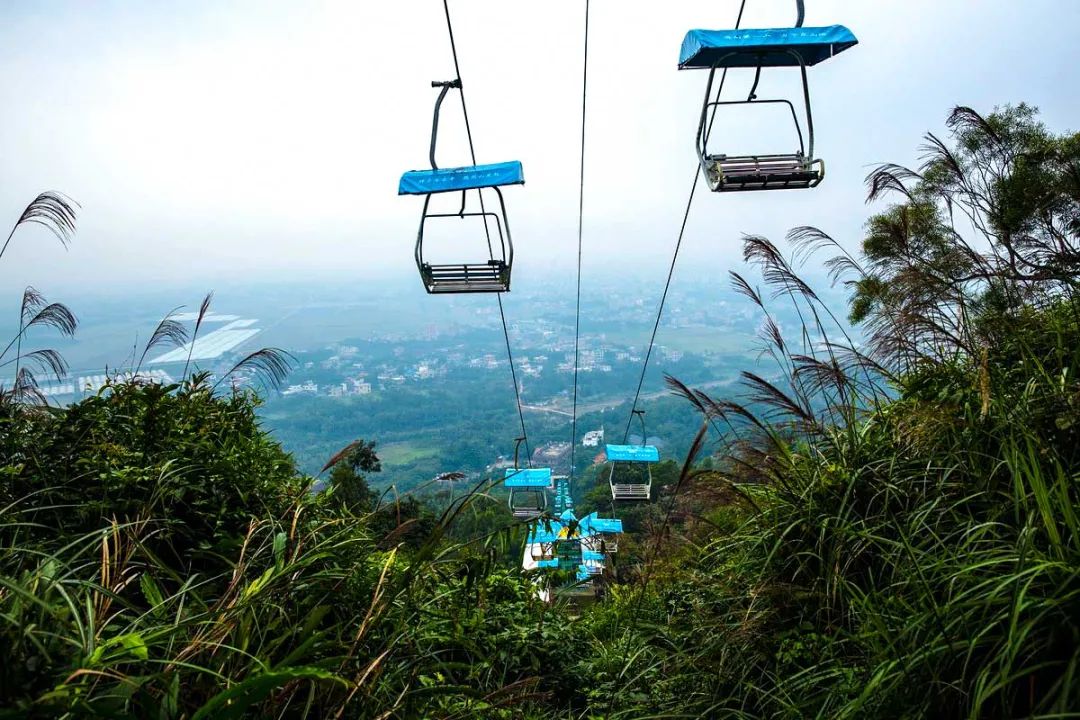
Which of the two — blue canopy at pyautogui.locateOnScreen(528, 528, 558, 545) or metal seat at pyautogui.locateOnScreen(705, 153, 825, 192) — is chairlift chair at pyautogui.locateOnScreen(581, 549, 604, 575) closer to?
blue canopy at pyautogui.locateOnScreen(528, 528, 558, 545)

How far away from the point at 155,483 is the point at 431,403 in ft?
104

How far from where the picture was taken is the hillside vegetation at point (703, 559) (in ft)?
4.55

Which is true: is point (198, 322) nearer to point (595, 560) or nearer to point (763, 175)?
point (595, 560)

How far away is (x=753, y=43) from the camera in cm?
298

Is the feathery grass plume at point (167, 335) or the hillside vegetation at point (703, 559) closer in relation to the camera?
the hillside vegetation at point (703, 559)

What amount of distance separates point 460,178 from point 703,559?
2531 mm

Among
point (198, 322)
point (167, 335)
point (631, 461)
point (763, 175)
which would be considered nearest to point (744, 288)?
point (763, 175)

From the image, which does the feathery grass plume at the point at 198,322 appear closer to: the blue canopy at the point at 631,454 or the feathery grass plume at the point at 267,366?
the feathery grass plume at the point at 267,366

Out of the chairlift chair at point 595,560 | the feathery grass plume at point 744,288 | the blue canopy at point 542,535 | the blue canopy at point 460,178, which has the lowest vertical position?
the chairlift chair at point 595,560

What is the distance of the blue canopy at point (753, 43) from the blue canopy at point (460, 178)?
115 cm

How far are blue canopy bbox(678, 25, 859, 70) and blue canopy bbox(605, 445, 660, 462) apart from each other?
5667 mm

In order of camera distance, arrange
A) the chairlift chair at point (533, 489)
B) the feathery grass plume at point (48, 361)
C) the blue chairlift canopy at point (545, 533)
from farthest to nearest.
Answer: the chairlift chair at point (533, 489)
the feathery grass plume at point (48, 361)
the blue chairlift canopy at point (545, 533)

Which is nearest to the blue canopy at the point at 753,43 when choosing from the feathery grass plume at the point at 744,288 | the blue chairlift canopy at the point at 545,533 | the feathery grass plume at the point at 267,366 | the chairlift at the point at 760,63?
the chairlift at the point at 760,63

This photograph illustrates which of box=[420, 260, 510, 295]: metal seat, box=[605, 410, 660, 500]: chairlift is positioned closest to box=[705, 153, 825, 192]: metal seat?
box=[420, 260, 510, 295]: metal seat
